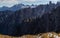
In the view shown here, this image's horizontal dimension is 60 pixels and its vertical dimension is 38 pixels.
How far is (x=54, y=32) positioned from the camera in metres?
2.13

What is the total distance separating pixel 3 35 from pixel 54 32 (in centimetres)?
69

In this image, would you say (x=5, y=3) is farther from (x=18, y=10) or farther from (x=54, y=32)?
(x=54, y=32)

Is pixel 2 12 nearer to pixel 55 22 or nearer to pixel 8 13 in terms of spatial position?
pixel 8 13

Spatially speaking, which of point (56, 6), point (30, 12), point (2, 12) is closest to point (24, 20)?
point (30, 12)

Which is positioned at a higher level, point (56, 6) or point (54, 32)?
point (56, 6)

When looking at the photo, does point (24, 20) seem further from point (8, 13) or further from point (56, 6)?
point (56, 6)

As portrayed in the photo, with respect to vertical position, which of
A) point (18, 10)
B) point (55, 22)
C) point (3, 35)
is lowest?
point (3, 35)

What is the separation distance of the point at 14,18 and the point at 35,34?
36cm

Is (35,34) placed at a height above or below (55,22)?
below

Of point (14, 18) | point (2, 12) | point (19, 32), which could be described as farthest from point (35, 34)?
point (2, 12)

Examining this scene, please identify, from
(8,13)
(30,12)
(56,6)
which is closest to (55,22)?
(56,6)

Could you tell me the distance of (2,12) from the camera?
223 centimetres

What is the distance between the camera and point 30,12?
7.23 ft

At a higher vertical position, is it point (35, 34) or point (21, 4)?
point (21, 4)
